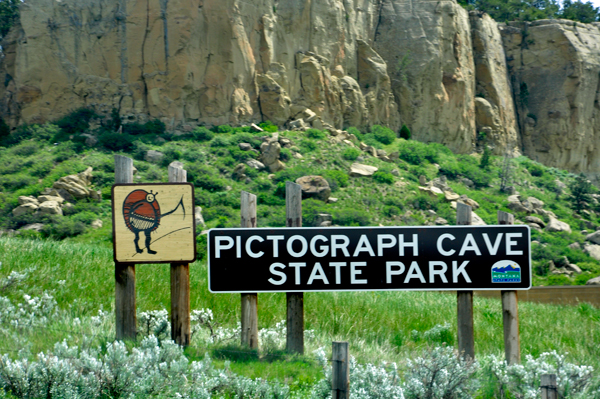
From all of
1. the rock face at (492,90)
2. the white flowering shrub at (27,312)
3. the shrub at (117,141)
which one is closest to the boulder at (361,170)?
the shrub at (117,141)

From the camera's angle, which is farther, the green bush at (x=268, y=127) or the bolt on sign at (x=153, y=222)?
the green bush at (x=268, y=127)

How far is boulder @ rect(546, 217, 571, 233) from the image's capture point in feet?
113

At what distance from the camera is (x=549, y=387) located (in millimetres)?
3912

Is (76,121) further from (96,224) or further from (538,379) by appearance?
(538,379)

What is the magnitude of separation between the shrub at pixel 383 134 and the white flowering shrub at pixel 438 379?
37.9m

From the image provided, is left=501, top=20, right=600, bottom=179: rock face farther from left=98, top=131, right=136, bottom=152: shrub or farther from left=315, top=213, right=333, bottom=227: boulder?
left=98, top=131, right=136, bottom=152: shrub

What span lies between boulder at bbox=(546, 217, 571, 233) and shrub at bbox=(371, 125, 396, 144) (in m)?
12.8

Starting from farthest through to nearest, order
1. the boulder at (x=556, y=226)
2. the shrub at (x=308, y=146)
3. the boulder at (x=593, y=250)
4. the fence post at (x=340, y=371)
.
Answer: the shrub at (x=308, y=146), the boulder at (x=556, y=226), the boulder at (x=593, y=250), the fence post at (x=340, y=371)

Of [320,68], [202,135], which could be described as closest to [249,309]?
[202,135]

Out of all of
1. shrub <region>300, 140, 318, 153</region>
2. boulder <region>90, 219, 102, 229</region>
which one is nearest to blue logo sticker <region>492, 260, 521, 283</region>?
boulder <region>90, 219, 102, 229</region>

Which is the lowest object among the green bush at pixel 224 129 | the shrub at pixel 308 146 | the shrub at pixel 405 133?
the shrub at pixel 308 146

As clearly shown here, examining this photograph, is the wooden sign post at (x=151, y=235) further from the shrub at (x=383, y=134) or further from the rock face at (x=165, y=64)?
the shrub at (x=383, y=134)

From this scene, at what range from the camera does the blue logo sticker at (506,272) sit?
5.89 m

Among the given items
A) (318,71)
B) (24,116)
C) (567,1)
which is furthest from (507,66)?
(24,116)
